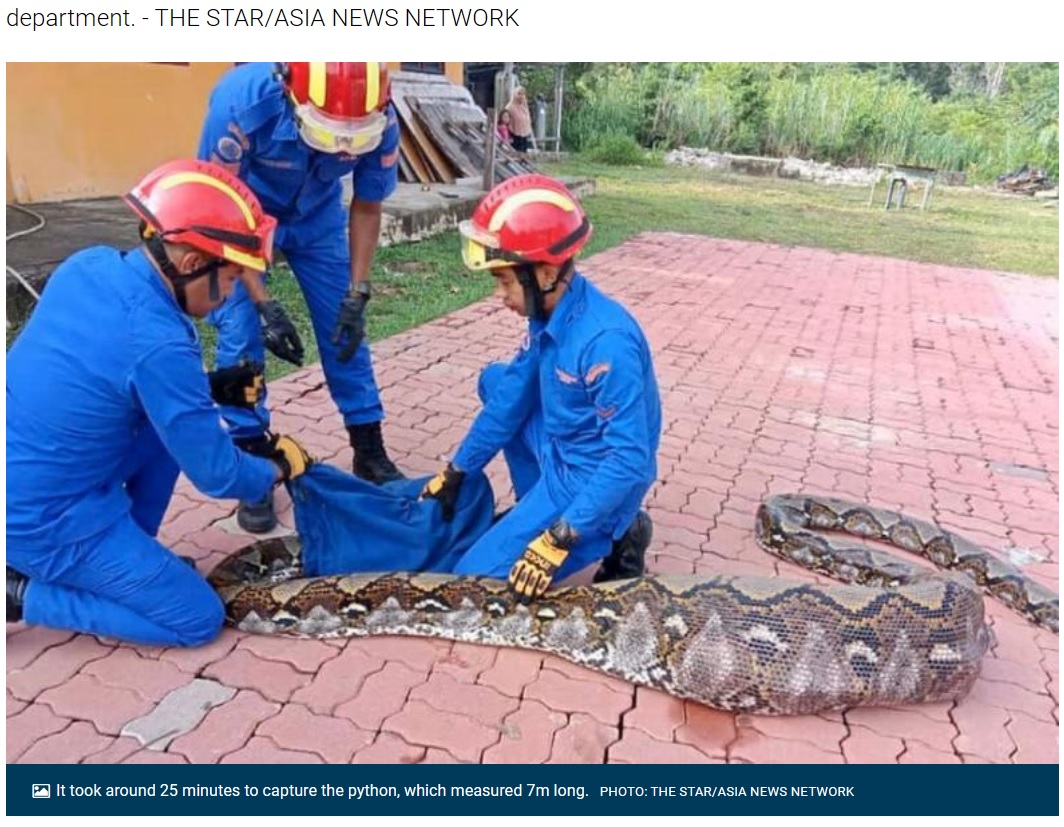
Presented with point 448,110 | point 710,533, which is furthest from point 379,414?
point 448,110

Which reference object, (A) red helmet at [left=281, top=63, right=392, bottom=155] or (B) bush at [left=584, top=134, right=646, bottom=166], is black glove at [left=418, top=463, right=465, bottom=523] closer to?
(A) red helmet at [left=281, top=63, right=392, bottom=155]

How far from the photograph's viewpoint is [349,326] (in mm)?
4457

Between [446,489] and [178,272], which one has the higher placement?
[178,272]

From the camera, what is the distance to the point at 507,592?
11.2 ft

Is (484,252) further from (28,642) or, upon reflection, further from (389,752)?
(28,642)

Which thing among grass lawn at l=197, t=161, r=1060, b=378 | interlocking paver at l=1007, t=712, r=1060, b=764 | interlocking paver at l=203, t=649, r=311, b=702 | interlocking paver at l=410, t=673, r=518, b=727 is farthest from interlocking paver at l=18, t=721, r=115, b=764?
grass lawn at l=197, t=161, r=1060, b=378

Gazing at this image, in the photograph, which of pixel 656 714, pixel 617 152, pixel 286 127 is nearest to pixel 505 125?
pixel 617 152

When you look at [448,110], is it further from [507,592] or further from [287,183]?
[507,592]

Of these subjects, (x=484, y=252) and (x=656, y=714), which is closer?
(x=656, y=714)

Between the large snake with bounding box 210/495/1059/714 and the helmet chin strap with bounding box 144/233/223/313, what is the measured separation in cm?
123

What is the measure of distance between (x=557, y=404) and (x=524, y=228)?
750 millimetres

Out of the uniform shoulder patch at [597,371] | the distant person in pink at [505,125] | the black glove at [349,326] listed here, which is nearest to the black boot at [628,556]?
the uniform shoulder patch at [597,371]

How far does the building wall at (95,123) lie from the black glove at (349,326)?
211 inches

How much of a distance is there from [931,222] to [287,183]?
1709 cm
